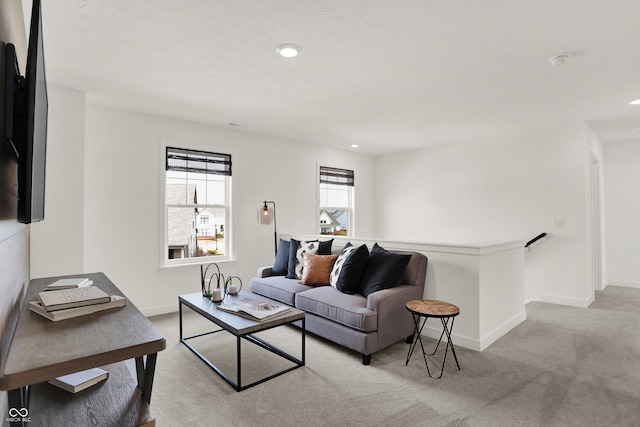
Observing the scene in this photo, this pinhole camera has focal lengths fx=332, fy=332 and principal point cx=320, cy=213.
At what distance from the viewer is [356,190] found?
6.57 meters

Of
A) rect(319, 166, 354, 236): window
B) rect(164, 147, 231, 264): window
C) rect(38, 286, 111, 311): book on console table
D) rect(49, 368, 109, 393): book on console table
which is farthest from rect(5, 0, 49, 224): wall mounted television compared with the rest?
rect(319, 166, 354, 236): window

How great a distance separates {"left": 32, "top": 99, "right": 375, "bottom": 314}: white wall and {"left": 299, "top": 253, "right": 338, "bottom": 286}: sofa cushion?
4.84 ft

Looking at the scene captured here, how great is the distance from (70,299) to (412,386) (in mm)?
2152

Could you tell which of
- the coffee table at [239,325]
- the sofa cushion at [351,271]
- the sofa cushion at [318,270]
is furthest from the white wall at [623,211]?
the coffee table at [239,325]

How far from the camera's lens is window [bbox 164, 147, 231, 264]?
4.28 meters

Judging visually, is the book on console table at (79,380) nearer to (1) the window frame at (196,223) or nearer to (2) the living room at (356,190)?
(2) the living room at (356,190)

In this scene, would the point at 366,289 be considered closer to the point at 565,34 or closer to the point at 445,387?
the point at 445,387

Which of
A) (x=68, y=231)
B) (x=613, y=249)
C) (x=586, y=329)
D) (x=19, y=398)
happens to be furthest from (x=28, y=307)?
(x=613, y=249)

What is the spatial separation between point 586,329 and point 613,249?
3.20 m

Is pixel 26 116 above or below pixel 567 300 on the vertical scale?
above

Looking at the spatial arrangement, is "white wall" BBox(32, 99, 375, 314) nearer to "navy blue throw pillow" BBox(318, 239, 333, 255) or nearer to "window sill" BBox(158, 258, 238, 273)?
"window sill" BBox(158, 258, 238, 273)

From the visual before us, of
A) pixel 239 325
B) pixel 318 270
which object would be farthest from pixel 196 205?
pixel 239 325

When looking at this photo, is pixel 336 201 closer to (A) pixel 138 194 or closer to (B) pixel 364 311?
(A) pixel 138 194

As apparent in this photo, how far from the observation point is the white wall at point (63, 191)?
3063 mm
